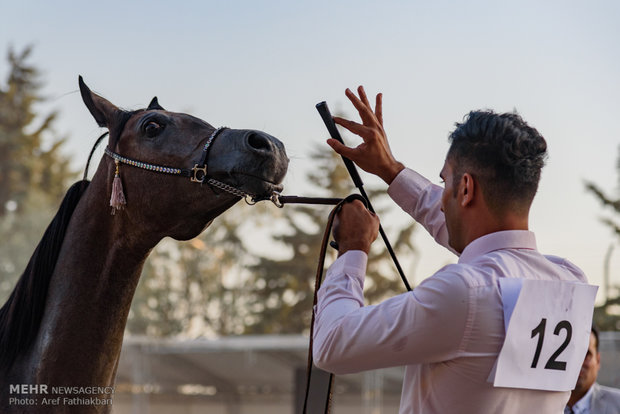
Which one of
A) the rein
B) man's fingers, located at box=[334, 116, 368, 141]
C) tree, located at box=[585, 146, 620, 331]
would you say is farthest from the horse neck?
tree, located at box=[585, 146, 620, 331]

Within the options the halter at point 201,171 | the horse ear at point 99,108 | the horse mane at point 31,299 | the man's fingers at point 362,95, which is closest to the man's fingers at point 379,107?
the man's fingers at point 362,95

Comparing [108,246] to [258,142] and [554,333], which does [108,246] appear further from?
[554,333]

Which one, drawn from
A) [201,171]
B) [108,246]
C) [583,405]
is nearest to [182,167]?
[201,171]

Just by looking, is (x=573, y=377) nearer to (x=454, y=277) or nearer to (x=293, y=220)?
(x=454, y=277)

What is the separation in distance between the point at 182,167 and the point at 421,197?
845mm

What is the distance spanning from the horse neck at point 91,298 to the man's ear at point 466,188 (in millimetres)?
1315

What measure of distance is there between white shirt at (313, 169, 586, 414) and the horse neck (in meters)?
1.18

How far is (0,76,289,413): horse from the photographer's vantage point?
2656 mm

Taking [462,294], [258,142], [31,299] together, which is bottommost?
[31,299]

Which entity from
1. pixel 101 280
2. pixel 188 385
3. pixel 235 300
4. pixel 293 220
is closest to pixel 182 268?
pixel 235 300

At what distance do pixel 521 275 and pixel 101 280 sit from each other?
Result: 160cm

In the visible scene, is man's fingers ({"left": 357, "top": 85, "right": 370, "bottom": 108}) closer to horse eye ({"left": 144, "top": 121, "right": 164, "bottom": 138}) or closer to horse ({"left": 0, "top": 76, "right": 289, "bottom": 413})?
horse ({"left": 0, "top": 76, "right": 289, "bottom": 413})

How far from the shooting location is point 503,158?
1802 millimetres

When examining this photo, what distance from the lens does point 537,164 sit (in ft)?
6.05
